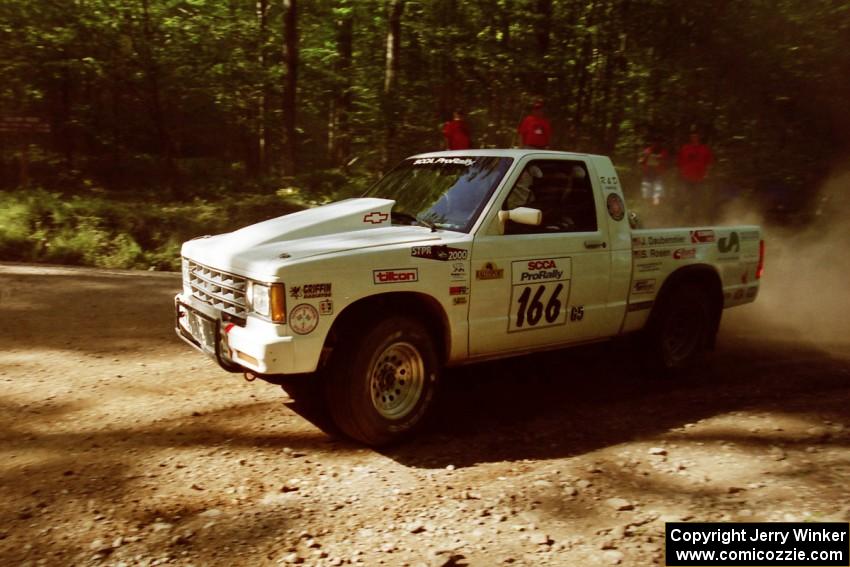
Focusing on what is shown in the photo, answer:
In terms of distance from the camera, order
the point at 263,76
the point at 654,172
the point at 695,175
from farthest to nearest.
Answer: the point at 263,76 → the point at 654,172 → the point at 695,175

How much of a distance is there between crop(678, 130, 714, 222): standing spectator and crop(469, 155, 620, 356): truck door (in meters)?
9.02

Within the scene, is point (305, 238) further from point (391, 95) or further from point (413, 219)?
point (391, 95)

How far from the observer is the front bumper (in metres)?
4.12

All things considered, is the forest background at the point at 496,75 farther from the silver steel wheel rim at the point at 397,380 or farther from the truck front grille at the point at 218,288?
the silver steel wheel rim at the point at 397,380

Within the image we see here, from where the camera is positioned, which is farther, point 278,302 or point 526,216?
point 526,216

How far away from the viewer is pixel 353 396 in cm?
436

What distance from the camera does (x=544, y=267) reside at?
5.26m

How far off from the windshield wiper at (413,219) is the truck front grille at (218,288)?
4.63 ft

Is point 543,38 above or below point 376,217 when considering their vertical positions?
above

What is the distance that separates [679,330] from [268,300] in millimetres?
4173

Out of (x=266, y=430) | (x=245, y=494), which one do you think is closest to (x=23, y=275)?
(x=266, y=430)

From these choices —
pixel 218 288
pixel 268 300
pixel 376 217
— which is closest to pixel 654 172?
pixel 376 217

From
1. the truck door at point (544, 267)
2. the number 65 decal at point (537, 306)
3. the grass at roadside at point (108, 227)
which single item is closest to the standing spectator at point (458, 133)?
the grass at roadside at point (108, 227)

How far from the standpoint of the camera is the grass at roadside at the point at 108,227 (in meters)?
11.7
